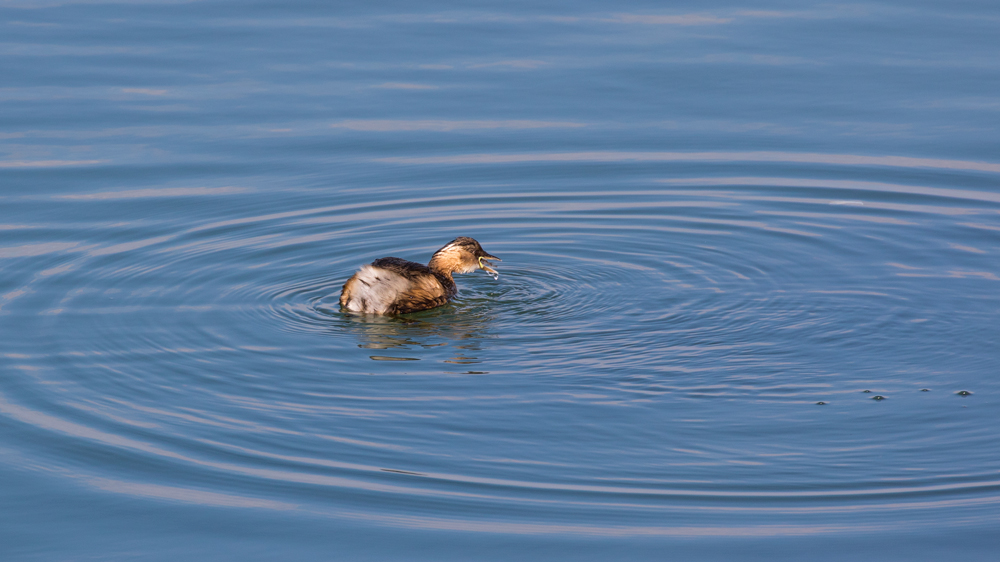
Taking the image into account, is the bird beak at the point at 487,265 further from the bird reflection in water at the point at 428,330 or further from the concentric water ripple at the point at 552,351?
the bird reflection in water at the point at 428,330

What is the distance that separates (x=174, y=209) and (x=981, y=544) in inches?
320

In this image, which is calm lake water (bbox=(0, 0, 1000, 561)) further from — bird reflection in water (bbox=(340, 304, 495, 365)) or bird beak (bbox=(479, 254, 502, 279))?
bird beak (bbox=(479, 254, 502, 279))

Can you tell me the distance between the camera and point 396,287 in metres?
9.88

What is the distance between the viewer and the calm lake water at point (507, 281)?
6.81 m

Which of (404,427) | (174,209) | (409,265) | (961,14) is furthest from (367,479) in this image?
(961,14)

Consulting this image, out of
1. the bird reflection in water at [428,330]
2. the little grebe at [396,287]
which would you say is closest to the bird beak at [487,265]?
the little grebe at [396,287]

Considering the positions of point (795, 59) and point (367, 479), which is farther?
point (795, 59)

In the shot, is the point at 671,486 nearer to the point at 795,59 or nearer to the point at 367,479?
the point at 367,479

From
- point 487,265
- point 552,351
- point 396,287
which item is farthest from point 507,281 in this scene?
point 552,351

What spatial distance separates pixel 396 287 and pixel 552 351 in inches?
64.7

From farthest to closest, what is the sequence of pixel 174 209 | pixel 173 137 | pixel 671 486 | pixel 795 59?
1. pixel 795 59
2. pixel 173 137
3. pixel 174 209
4. pixel 671 486

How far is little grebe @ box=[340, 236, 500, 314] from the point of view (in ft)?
32.1

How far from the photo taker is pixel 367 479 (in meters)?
7.08

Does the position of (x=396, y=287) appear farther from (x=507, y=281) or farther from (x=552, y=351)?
(x=552, y=351)
